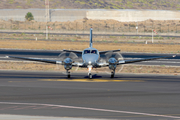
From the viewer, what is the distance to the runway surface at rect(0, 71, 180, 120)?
14.5 meters

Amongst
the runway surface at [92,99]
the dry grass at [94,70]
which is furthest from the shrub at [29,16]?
the runway surface at [92,99]

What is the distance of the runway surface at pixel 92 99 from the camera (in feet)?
47.7

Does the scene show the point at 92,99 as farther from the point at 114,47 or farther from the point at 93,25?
the point at 93,25

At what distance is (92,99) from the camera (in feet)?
59.4

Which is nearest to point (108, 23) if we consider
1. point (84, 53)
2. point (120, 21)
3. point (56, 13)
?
point (120, 21)

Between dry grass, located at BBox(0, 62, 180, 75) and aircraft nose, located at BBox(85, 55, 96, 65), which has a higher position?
aircraft nose, located at BBox(85, 55, 96, 65)

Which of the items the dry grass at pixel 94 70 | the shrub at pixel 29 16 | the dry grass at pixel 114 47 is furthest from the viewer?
the shrub at pixel 29 16

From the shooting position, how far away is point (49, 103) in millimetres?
16781

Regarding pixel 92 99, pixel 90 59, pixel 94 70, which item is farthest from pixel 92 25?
pixel 92 99

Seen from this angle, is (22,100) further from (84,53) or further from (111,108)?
(84,53)

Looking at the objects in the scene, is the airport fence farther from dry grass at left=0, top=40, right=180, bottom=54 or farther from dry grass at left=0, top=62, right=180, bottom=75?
dry grass at left=0, top=62, right=180, bottom=75

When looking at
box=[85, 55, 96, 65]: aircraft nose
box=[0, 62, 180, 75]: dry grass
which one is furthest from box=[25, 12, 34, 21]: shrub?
box=[85, 55, 96, 65]: aircraft nose

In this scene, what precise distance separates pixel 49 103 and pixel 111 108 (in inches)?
148

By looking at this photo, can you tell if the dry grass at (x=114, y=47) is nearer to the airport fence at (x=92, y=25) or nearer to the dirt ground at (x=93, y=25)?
the airport fence at (x=92, y=25)
